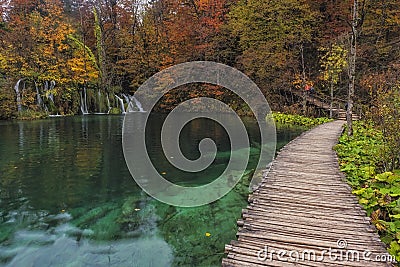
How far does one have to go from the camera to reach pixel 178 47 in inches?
1234

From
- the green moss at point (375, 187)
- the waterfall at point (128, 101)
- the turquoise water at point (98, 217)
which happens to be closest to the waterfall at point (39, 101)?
the waterfall at point (128, 101)

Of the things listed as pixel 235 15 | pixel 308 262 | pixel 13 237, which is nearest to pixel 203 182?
pixel 13 237

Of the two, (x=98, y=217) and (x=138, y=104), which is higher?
(x=138, y=104)

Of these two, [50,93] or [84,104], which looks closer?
[50,93]

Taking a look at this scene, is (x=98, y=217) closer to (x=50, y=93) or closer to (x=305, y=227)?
(x=305, y=227)

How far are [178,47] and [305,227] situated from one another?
96.0ft

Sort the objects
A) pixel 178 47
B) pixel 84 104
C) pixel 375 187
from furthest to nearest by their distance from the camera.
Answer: pixel 178 47, pixel 84 104, pixel 375 187

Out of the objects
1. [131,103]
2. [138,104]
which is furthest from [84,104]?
[138,104]

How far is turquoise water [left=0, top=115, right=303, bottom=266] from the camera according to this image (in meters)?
4.77

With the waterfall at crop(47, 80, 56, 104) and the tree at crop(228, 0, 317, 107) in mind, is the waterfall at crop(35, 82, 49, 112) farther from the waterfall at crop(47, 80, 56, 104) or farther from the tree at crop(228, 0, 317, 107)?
the tree at crop(228, 0, 317, 107)

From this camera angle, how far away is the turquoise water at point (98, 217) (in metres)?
4.77

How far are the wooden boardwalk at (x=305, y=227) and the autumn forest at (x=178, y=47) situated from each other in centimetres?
1412

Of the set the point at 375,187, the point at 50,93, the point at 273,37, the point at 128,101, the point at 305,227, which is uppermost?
the point at 273,37

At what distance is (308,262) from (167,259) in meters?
2.23
